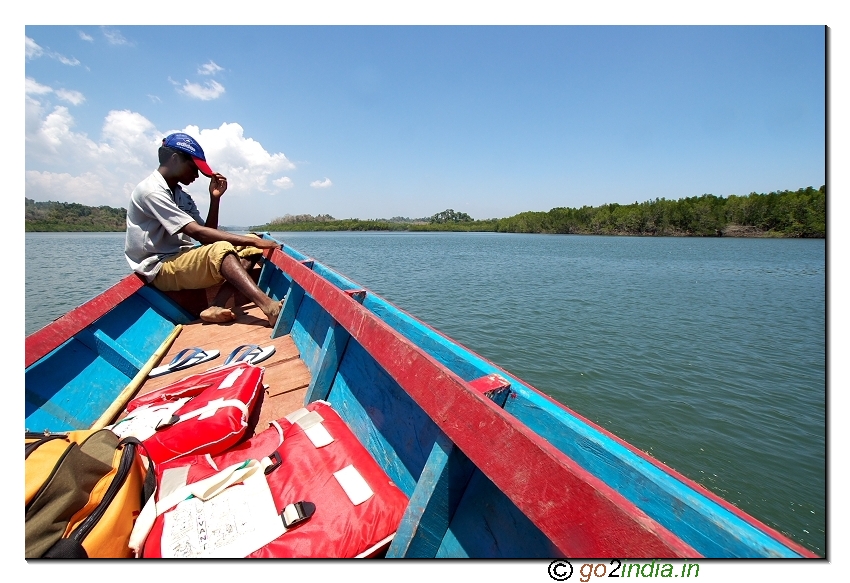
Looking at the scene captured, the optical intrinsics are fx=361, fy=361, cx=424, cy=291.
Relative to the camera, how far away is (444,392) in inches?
49.5

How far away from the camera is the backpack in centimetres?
115

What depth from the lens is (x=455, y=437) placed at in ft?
3.81

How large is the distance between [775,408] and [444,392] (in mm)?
7273

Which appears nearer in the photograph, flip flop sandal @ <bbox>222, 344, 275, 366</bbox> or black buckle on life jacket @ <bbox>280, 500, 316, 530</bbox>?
black buckle on life jacket @ <bbox>280, 500, 316, 530</bbox>

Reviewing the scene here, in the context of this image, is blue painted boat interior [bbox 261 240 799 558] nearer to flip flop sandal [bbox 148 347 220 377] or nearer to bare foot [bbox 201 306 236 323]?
flip flop sandal [bbox 148 347 220 377]

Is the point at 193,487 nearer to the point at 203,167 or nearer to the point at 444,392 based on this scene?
the point at 444,392

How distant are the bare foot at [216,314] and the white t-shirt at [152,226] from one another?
0.61 metres

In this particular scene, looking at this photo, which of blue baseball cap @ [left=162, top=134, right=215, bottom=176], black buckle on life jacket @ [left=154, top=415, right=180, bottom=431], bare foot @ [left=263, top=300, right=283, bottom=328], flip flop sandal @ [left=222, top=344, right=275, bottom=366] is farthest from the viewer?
bare foot @ [left=263, top=300, right=283, bottom=328]

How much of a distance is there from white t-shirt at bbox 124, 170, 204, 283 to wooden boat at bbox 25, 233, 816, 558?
2.03 feet


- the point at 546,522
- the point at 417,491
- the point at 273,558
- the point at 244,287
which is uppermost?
the point at 244,287

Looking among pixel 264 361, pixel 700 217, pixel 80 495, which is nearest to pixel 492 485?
pixel 80 495

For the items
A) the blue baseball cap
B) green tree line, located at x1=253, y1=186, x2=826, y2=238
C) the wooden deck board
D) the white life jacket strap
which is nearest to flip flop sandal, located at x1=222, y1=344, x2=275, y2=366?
the wooden deck board

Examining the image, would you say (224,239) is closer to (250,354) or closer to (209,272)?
(209,272)

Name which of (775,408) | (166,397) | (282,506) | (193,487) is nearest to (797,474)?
(775,408)
